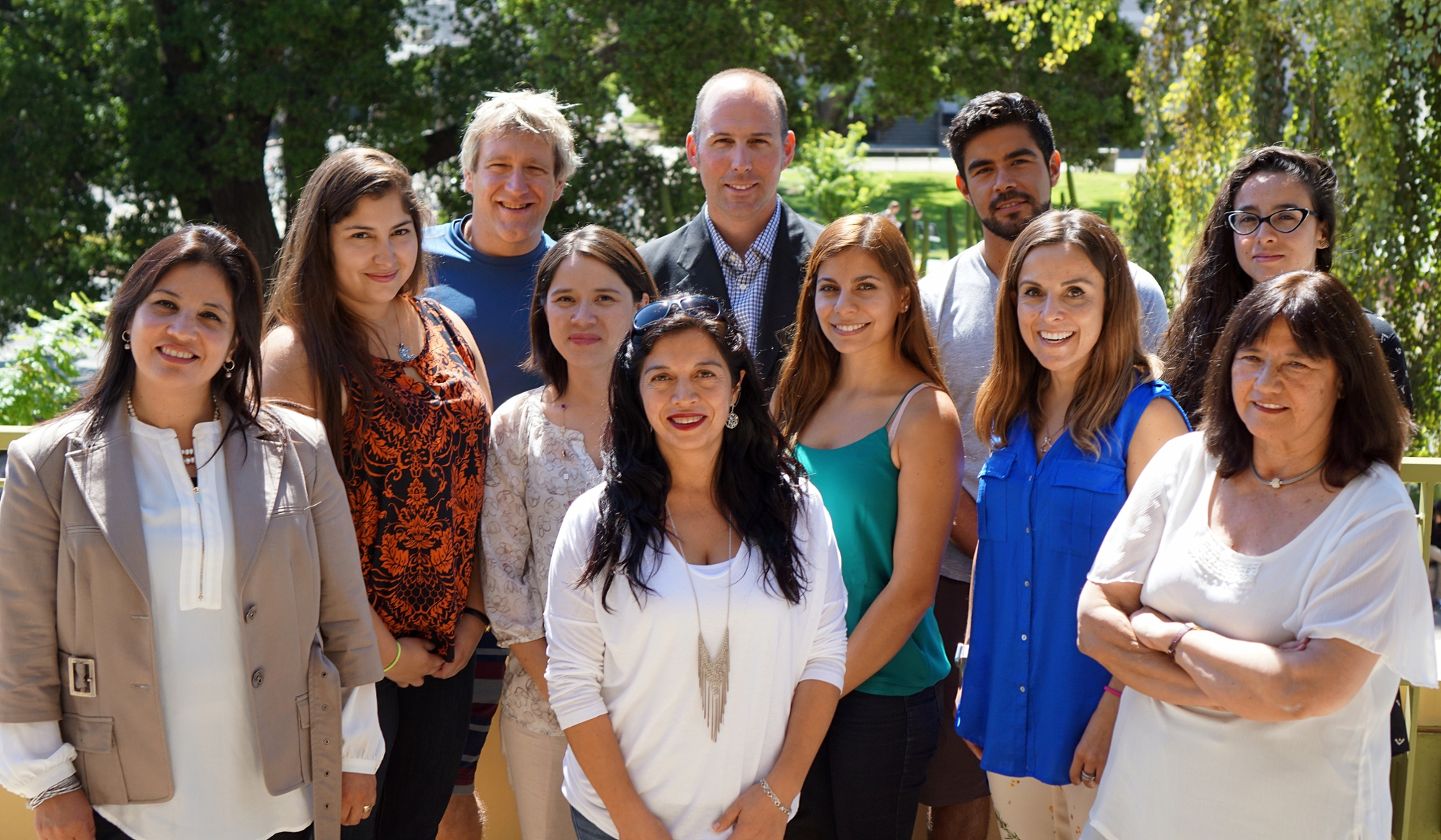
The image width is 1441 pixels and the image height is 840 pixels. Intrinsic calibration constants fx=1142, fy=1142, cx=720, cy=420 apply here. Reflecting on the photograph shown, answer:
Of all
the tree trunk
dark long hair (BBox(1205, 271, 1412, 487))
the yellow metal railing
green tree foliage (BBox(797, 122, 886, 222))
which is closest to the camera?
dark long hair (BBox(1205, 271, 1412, 487))

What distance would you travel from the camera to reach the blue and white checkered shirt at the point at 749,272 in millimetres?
3574

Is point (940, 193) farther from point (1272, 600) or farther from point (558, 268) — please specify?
point (1272, 600)

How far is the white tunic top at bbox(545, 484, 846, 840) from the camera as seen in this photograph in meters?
2.10

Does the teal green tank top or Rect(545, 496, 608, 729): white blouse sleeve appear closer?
Rect(545, 496, 608, 729): white blouse sleeve

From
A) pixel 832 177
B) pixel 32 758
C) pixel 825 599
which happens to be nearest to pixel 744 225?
pixel 825 599

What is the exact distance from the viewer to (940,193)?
71.4 feet

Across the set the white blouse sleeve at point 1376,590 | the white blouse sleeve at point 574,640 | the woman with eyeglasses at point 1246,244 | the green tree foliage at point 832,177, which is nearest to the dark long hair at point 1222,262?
the woman with eyeglasses at point 1246,244

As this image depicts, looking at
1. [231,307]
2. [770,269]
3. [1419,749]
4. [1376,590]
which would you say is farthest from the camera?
[770,269]

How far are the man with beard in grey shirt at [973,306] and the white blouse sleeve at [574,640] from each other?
44.1 inches

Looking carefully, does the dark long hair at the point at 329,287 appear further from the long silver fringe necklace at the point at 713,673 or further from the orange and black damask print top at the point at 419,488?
the long silver fringe necklace at the point at 713,673

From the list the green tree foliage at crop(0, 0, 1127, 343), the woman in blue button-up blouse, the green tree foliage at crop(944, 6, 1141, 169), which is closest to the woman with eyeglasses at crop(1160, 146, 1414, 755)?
the woman in blue button-up blouse

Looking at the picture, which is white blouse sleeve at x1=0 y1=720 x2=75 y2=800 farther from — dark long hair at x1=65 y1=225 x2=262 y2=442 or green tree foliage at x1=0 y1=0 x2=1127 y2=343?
green tree foliage at x1=0 y1=0 x2=1127 y2=343

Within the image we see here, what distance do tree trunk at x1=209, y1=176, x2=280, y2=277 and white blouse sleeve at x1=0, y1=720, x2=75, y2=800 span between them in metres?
11.1

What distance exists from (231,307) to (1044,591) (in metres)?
1.72
